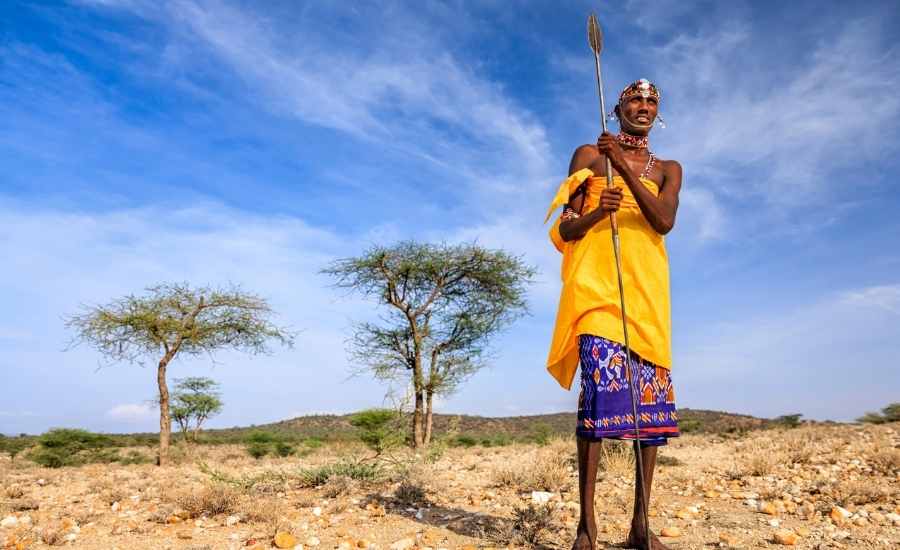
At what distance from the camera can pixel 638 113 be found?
401cm

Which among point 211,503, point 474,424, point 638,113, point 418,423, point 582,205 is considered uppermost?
point 638,113

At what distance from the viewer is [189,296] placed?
59.7 ft

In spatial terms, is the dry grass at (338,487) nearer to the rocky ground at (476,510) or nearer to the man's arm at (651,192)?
the rocky ground at (476,510)

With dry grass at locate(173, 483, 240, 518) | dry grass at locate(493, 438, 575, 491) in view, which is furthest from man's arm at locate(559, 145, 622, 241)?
dry grass at locate(173, 483, 240, 518)

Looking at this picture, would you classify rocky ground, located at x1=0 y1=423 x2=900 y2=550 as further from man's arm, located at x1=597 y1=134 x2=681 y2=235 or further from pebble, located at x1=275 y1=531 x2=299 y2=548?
man's arm, located at x1=597 y1=134 x2=681 y2=235

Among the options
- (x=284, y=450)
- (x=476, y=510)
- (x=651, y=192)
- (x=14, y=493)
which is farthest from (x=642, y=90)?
(x=284, y=450)

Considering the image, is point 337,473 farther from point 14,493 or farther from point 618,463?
point 14,493

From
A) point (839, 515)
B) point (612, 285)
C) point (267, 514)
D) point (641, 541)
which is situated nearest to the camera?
point (612, 285)

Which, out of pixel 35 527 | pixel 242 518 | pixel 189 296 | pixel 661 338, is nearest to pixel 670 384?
pixel 661 338

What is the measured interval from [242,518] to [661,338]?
360 centimetres

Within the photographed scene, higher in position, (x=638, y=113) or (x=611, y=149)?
(x=638, y=113)

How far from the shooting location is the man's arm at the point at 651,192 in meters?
3.53

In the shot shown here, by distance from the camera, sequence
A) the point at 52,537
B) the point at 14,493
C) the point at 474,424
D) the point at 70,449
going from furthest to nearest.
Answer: the point at 474,424
the point at 70,449
the point at 14,493
the point at 52,537

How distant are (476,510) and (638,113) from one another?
136 inches
